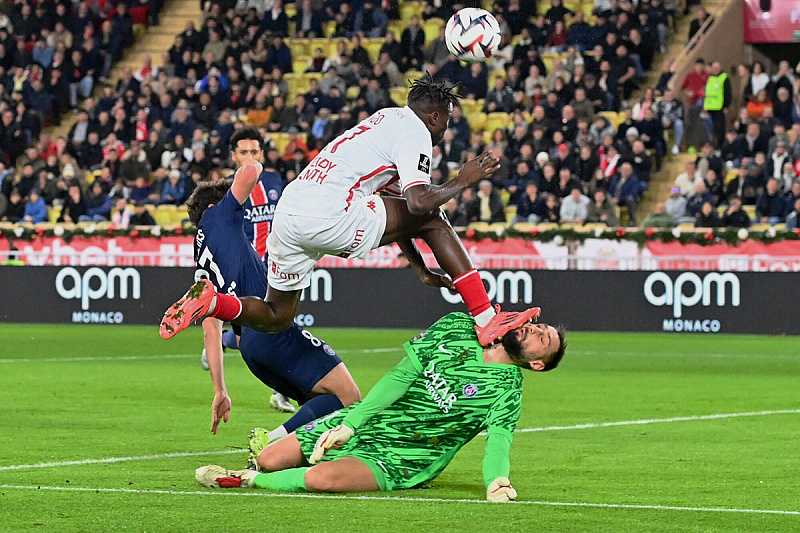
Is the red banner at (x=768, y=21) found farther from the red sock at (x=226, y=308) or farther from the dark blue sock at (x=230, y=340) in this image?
the red sock at (x=226, y=308)

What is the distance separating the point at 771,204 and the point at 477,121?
21.6 ft

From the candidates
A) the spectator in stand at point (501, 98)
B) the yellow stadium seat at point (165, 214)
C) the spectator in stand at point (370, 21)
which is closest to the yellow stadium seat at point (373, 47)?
the spectator in stand at point (370, 21)

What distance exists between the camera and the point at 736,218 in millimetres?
22547

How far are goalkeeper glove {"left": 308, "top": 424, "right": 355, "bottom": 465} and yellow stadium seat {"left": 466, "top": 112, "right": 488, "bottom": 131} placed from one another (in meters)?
21.1

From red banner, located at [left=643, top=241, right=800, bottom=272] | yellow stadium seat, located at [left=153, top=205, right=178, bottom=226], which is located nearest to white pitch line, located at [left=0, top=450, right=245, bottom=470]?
red banner, located at [left=643, top=241, right=800, bottom=272]

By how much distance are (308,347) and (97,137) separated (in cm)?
2306

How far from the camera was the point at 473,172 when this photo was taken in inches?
312

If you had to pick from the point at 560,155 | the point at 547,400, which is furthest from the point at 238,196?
the point at 560,155

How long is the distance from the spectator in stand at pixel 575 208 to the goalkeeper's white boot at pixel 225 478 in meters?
17.1

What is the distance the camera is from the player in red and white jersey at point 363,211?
7.92m

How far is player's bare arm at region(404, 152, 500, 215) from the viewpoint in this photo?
7750 mm

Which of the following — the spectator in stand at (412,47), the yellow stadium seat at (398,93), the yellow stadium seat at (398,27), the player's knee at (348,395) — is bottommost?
the player's knee at (348,395)

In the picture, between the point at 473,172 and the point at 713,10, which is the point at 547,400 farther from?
the point at 713,10

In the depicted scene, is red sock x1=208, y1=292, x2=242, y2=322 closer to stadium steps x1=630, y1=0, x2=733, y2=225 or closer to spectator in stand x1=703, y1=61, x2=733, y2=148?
stadium steps x1=630, y1=0, x2=733, y2=225
